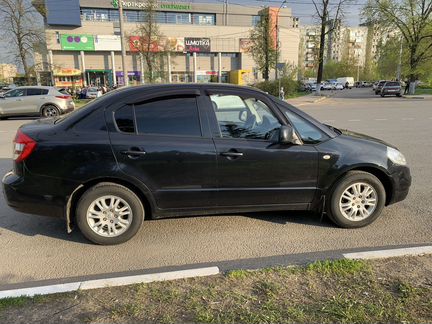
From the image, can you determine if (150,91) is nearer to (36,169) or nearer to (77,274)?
(36,169)

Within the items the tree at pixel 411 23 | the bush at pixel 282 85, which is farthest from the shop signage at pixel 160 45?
the tree at pixel 411 23

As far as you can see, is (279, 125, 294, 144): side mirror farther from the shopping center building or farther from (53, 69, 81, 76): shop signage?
(53, 69, 81, 76): shop signage

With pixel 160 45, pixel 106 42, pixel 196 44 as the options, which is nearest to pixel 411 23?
pixel 160 45

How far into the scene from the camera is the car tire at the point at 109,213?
3869 millimetres

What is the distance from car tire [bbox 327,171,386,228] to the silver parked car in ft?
52.2

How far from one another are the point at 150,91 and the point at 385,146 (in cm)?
286

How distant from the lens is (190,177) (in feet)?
13.1

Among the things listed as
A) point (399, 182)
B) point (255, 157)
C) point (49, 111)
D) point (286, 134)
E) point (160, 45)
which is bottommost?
point (49, 111)

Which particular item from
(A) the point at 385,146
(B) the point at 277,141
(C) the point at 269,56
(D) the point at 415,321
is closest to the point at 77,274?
(B) the point at 277,141

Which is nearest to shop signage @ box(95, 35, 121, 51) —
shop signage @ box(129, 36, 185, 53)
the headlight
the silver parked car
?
shop signage @ box(129, 36, 185, 53)

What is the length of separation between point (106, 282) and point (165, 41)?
6537cm

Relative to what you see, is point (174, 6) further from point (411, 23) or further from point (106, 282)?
point (106, 282)

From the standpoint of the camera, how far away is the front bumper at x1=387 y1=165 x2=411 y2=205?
4.42 metres

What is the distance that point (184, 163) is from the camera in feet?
12.9
